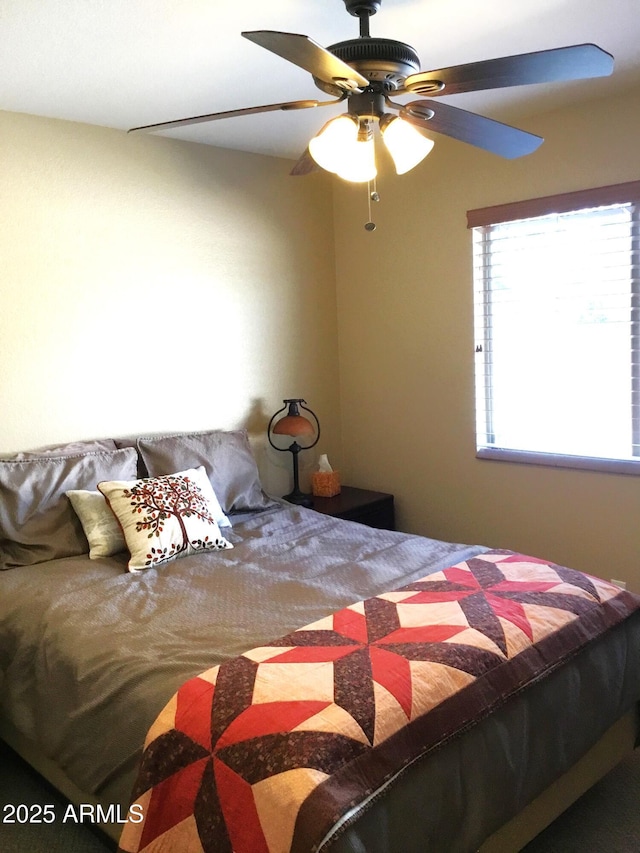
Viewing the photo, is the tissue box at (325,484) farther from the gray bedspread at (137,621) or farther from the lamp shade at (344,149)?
the lamp shade at (344,149)

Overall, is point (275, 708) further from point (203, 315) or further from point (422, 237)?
point (422, 237)

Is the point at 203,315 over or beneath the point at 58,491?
→ over

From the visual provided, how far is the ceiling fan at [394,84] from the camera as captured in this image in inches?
62.6

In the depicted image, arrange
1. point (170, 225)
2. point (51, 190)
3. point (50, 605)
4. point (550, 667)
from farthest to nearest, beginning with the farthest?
point (170, 225), point (51, 190), point (50, 605), point (550, 667)

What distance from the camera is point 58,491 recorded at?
2.79 metres

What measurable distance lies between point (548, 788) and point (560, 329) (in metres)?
2.05

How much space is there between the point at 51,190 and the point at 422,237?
1.82 metres

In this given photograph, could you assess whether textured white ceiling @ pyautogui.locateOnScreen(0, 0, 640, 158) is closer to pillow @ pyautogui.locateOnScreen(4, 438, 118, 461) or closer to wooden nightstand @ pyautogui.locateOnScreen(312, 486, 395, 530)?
pillow @ pyautogui.locateOnScreen(4, 438, 118, 461)

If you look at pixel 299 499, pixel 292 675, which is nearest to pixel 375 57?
pixel 292 675

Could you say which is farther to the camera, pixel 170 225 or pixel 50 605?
pixel 170 225

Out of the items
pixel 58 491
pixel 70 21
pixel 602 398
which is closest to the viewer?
pixel 70 21

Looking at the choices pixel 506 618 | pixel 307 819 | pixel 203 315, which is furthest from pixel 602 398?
pixel 307 819

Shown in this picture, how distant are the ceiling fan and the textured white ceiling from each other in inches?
12.7

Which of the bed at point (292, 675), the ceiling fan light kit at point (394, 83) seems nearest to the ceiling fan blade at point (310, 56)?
the ceiling fan light kit at point (394, 83)
